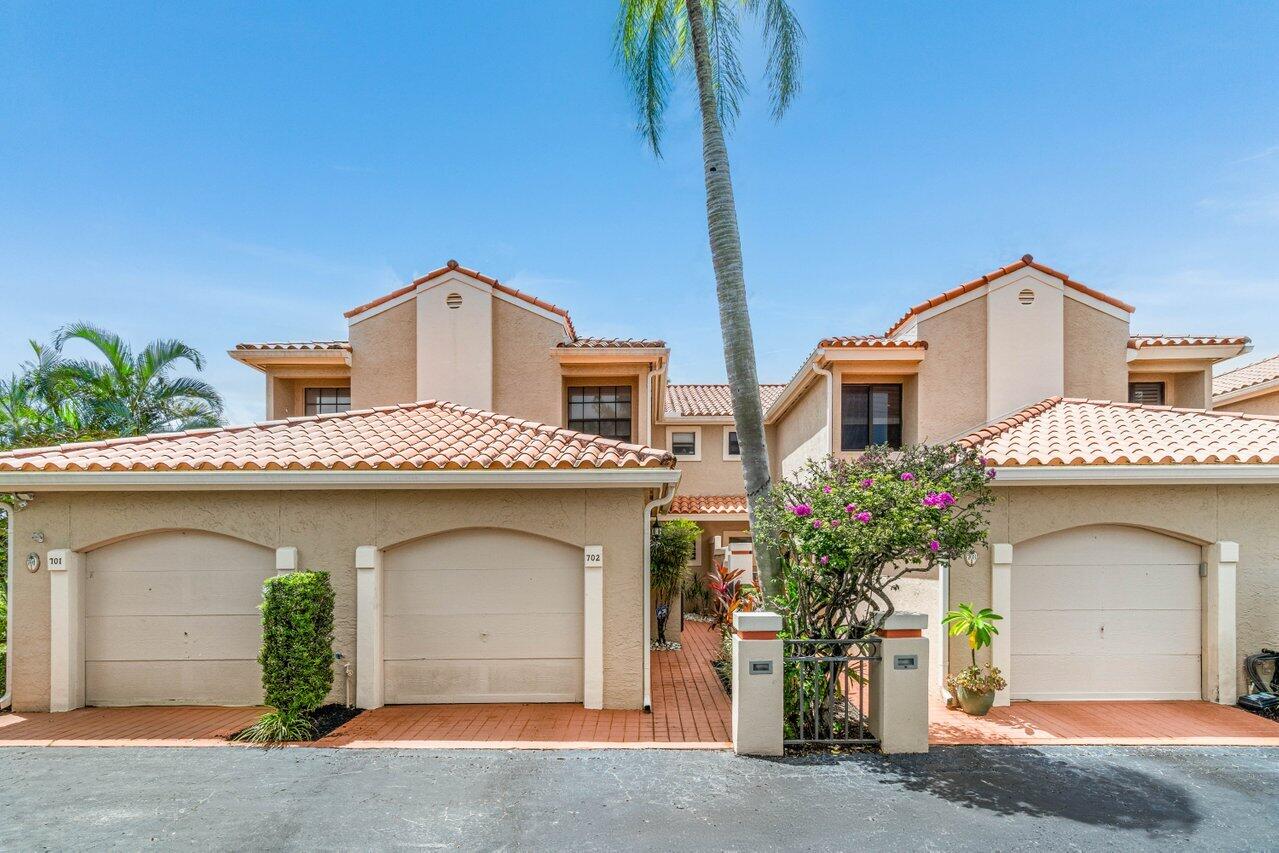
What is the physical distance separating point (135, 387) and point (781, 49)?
1874 centimetres

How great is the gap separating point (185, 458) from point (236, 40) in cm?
922

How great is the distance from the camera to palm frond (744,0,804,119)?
10.2 meters

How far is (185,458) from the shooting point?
346 inches

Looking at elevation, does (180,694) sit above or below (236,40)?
below

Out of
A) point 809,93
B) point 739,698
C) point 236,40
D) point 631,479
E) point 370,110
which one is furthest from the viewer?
point 370,110

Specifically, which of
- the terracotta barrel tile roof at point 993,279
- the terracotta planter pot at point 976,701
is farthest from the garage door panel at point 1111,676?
the terracotta barrel tile roof at point 993,279

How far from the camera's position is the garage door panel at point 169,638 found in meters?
9.12

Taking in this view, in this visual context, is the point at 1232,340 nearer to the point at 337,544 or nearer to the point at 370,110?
the point at 337,544

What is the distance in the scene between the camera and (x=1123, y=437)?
396 inches

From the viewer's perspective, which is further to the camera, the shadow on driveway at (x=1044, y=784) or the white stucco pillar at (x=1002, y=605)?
the white stucco pillar at (x=1002, y=605)

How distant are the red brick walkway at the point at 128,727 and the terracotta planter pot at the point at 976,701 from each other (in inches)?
403

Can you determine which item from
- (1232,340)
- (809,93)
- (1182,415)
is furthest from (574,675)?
(1232,340)

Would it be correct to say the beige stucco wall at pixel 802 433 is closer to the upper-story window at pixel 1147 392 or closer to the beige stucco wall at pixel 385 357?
the upper-story window at pixel 1147 392

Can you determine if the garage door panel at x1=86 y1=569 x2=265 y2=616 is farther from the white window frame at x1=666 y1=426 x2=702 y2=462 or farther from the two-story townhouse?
the white window frame at x1=666 y1=426 x2=702 y2=462
